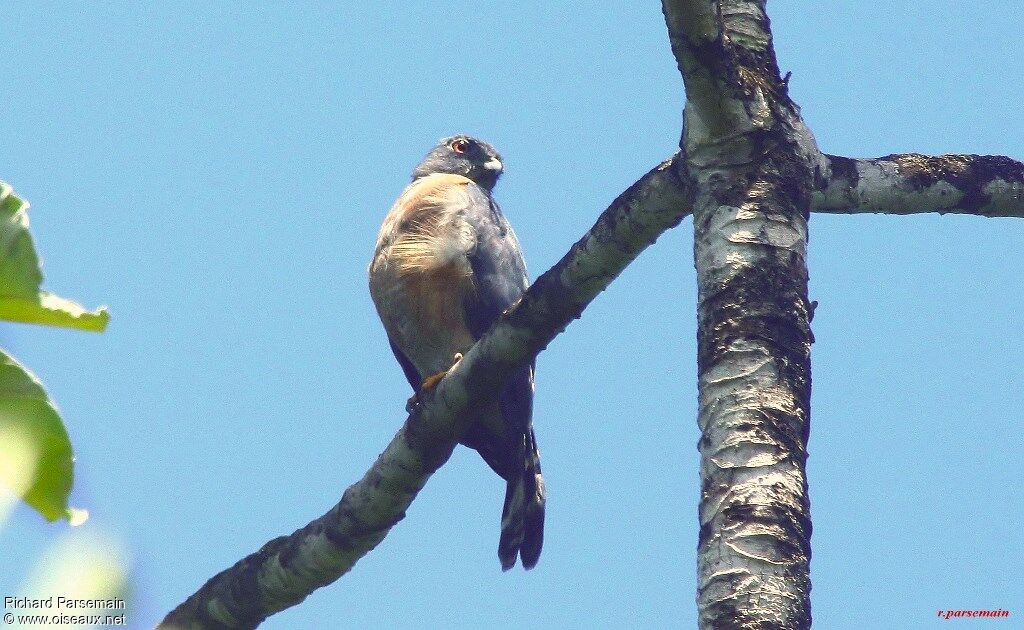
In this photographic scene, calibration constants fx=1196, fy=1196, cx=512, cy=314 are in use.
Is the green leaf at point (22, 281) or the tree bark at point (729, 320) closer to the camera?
the green leaf at point (22, 281)

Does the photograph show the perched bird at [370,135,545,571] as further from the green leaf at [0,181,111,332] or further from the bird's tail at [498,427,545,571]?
the green leaf at [0,181,111,332]

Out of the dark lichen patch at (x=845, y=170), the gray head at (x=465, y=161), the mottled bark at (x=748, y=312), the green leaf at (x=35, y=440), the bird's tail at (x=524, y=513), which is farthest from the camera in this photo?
the gray head at (x=465, y=161)

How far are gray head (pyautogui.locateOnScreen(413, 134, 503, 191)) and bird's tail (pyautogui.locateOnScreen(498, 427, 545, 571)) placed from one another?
98.8 inches

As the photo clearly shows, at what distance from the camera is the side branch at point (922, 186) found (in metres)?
3.77

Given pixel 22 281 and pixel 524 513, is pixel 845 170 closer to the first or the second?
pixel 524 513

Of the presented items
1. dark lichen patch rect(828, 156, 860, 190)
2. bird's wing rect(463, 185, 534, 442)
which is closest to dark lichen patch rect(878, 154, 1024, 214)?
dark lichen patch rect(828, 156, 860, 190)

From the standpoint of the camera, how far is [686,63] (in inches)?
128

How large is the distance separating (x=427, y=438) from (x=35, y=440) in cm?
355

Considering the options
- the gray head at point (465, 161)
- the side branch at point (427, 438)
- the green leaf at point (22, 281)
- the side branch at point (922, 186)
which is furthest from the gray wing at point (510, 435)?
the green leaf at point (22, 281)

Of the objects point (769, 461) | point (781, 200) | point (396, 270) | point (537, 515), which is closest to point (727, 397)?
point (769, 461)

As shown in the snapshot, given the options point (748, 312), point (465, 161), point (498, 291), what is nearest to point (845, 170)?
point (748, 312)

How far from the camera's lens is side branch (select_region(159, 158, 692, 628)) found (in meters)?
3.84

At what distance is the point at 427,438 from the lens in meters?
4.42

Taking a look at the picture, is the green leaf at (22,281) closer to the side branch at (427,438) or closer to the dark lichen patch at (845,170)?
the side branch at (427,438)
